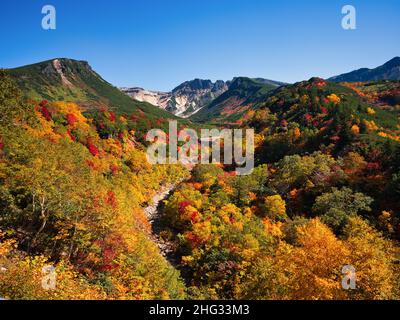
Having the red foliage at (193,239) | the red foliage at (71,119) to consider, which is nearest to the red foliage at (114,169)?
the red foliage at (71,119)

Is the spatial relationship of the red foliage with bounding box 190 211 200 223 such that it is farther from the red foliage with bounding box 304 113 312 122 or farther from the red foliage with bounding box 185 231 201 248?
the red foliage with bounding box 304 113 312 122

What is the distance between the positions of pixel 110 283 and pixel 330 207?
40996 mm

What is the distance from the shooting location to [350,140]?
81.2 metres

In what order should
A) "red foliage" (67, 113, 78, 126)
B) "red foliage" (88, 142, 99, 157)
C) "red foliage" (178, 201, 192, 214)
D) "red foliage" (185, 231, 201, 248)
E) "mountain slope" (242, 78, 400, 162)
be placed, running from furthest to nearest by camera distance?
"mountain slope" (242, 78, 400, 162)
"red foliage" (67, 113, 78, 126)
"red foliage" (88, 142, 99, 157)
"red foliage" (178, 201, 192, 214)
"red foliage" (185, 231, 201, 248)

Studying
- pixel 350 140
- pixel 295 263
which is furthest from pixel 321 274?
pixel 350 140

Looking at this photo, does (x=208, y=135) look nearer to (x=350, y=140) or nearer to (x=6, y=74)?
(x=350, y=140)

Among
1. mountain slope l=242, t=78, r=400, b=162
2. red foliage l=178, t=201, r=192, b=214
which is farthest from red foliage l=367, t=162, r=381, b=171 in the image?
red foliage l=178, t=201, r=192, b=214

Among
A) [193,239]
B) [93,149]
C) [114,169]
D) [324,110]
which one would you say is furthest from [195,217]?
[324,110]

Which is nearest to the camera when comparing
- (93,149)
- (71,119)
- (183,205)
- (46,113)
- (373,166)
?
(183,205)

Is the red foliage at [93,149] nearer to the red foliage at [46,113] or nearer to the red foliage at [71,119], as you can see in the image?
the red foliage at [71,119]

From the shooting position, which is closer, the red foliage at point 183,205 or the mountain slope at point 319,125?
the red foliage at point 183,205

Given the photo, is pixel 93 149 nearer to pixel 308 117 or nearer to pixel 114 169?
pixel 114 169

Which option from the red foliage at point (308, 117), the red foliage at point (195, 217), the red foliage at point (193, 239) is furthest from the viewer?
the red foliage at point (308, 117)

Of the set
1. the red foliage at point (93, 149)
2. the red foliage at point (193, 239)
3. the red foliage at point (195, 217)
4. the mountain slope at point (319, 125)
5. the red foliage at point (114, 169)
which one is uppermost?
the mountain slope at point (319, 125)
